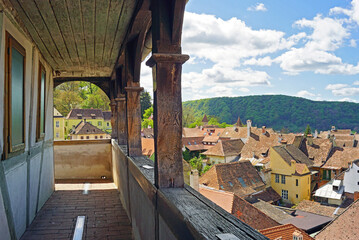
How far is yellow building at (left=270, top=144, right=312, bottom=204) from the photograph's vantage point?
1153 inches

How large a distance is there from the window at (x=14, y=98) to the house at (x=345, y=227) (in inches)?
512

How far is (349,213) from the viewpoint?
13.4 meters

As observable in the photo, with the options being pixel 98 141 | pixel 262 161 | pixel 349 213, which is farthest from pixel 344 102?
pixel 98 141

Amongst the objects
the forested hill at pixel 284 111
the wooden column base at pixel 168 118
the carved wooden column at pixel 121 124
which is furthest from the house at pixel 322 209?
the forested hill at pixel 284 111

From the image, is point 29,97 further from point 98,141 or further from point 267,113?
point 267,113

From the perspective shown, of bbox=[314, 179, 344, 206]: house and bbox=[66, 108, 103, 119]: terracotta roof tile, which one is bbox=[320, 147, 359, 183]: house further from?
bbox=[66, 108, 103, 119]: terracotta roof tile

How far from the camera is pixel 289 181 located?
29406mm

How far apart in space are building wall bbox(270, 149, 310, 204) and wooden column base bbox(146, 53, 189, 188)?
29.3 meters

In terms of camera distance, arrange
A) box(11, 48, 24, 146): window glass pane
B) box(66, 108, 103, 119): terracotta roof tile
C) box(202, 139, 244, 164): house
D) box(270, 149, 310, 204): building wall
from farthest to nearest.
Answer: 1. box(66, 108, 103, 119): terracotta roof tile
2. box(202, 139, 244, 164): house
3. box(270, 149, 310, 204): building wall
4. box(11, 48, 24, 146): window glass pane

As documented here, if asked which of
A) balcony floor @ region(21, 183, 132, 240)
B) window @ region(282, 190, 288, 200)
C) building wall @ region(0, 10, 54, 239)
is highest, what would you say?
building wall @ region(0, 10, 54, 239)

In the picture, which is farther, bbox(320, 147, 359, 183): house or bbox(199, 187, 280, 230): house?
bbox(320, 147, 359, 183): house

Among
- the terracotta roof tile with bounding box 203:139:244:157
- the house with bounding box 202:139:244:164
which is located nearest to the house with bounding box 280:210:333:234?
the house with bounding box 202:139:244:164

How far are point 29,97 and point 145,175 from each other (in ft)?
8.23

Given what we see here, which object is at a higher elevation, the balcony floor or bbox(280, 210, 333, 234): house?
the balcony floor
